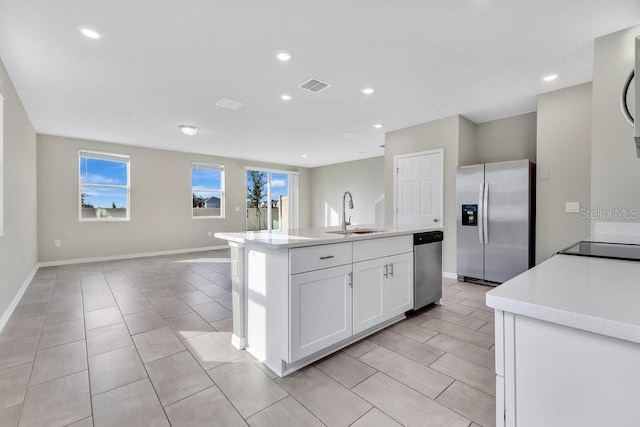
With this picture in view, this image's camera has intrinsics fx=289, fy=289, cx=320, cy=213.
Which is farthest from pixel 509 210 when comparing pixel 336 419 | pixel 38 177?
pixel 38 177

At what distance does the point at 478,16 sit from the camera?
85.4 inches

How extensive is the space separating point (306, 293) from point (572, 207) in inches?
139

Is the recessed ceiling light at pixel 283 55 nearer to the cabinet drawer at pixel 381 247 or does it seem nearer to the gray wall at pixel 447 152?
the cabinet drawer at pixel 381 247

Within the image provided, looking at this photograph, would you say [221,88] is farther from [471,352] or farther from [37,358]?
[471,352]

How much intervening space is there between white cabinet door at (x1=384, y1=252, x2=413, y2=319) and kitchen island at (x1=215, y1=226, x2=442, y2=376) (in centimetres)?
2

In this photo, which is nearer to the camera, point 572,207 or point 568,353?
point 568,353

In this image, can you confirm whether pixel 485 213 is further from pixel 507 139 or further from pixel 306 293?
pixel 306 293

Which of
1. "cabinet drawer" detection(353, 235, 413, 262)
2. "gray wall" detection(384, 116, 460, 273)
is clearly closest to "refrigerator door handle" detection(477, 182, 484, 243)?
"gray wall" detection(384, 116, 460, 273)

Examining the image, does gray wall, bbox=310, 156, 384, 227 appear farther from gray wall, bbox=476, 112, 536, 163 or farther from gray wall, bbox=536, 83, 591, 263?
gray wall, bbox=536, 83, 591, 263

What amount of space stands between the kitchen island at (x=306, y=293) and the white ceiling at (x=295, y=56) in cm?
165

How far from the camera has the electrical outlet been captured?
11.3ft

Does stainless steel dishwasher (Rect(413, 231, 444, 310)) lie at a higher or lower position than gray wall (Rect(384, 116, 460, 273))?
lower

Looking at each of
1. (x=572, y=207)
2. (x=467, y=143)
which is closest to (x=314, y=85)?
(x=467, y=143)

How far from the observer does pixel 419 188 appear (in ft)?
15.9
